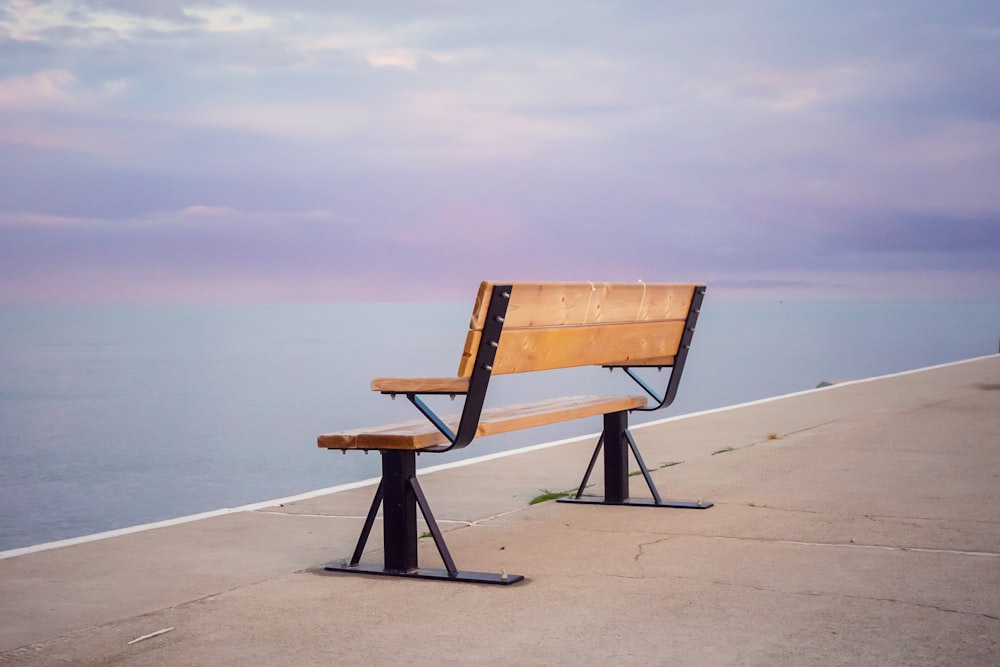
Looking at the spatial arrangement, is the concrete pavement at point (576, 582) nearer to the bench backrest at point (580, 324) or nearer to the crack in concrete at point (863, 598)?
the crack in concrete at point (863, 598)

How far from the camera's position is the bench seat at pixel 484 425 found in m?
5.43

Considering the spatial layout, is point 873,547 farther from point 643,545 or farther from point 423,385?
point 423,385

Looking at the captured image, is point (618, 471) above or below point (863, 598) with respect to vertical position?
above

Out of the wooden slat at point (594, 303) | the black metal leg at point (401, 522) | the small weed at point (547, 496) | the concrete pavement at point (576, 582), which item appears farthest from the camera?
the small weed at point (547, 496)

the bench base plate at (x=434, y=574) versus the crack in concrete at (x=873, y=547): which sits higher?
the bench base plate at (x=434, y=574)

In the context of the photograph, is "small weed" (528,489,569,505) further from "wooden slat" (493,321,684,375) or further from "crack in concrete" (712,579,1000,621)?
"crack in concrete" (712,579,1000,621)

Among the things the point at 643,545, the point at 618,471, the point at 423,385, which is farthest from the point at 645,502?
the point at 423,385

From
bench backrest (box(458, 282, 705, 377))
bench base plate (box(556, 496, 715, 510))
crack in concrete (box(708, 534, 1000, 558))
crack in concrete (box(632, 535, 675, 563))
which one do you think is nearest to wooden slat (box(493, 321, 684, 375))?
bench backrest (box(458, 282, 705, 377))

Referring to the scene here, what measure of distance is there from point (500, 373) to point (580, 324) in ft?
2.70

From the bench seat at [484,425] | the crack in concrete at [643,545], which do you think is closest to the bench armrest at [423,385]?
the bench seat at [484,425]

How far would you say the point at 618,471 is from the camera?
7441mm

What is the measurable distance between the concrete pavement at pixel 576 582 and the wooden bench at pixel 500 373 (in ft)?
0.74

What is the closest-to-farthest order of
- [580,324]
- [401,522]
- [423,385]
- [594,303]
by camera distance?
[423,385]
[401,522]
[580,324]
[594,303]

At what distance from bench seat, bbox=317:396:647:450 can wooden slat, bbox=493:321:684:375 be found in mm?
240
